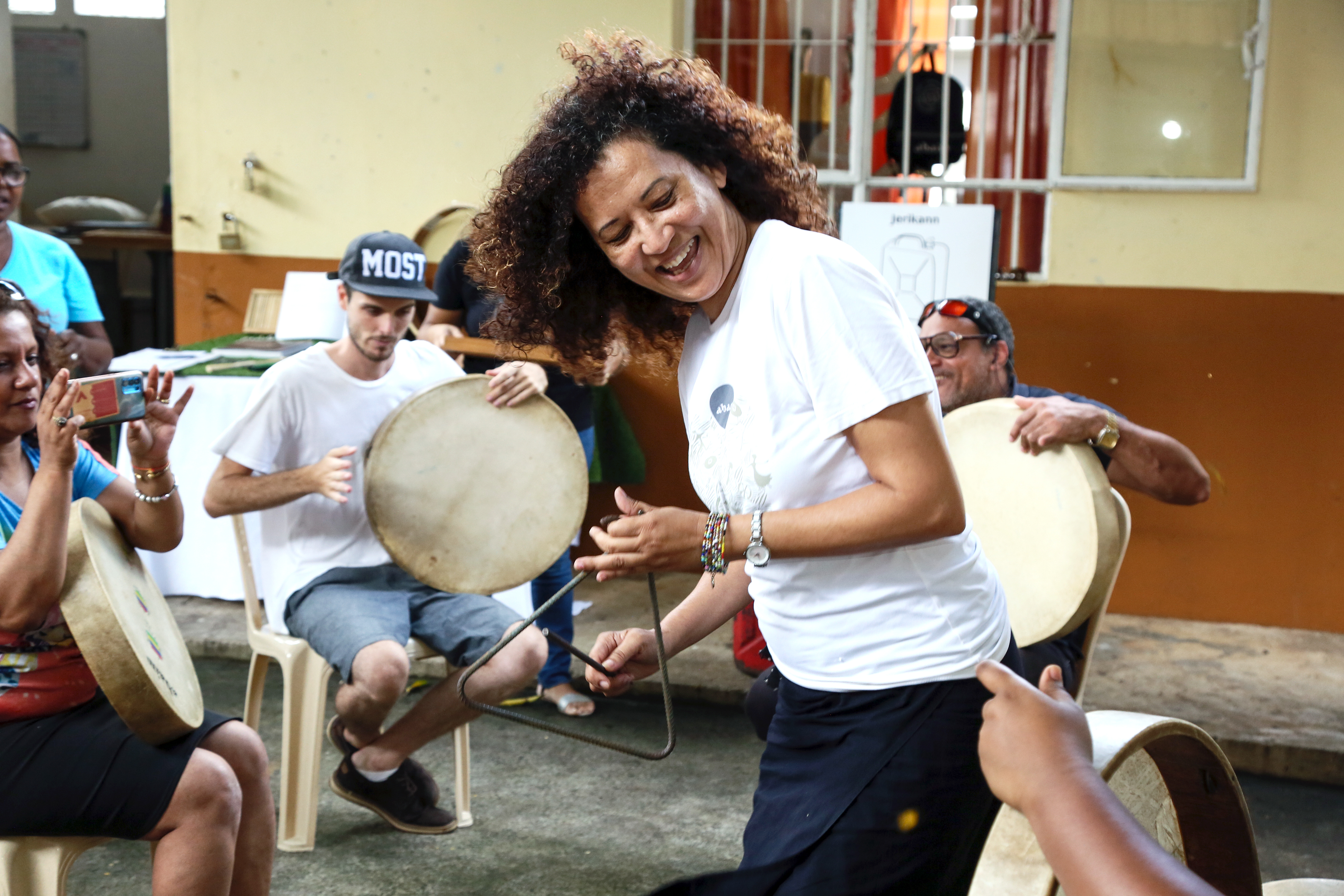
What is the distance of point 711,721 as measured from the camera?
3719mm

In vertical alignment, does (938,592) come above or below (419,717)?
above

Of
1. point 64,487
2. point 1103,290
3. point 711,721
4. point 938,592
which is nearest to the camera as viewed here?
point 938,592

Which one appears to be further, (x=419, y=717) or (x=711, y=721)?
(x=711, y=721)

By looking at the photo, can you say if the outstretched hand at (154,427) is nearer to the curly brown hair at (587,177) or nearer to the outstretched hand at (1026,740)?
the curly brown hair at (587,177)

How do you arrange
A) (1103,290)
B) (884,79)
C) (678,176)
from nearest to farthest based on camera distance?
1. (678,176)
2. (1103,290)
3. (884,79)

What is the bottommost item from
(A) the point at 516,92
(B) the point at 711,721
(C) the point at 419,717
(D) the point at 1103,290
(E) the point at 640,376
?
(B) the point at 711,721

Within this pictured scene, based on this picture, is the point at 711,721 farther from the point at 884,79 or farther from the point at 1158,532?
the point at 884,79

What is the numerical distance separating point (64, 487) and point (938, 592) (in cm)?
141

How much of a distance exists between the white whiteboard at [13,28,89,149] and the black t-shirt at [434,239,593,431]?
22.2ft

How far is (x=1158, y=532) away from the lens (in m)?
4.55

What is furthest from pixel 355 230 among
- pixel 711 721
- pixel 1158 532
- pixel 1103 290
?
pixel 1158 532

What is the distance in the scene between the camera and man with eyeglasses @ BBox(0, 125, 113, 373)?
3418 millimetres

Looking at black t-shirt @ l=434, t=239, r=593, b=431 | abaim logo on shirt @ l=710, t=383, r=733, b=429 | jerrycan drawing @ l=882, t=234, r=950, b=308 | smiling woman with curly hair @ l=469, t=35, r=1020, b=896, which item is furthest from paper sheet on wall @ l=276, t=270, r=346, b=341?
abaim logo on shirt @ l=710, t=383, r=733, b=429

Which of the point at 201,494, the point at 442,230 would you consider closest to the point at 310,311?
the point at 442,230
